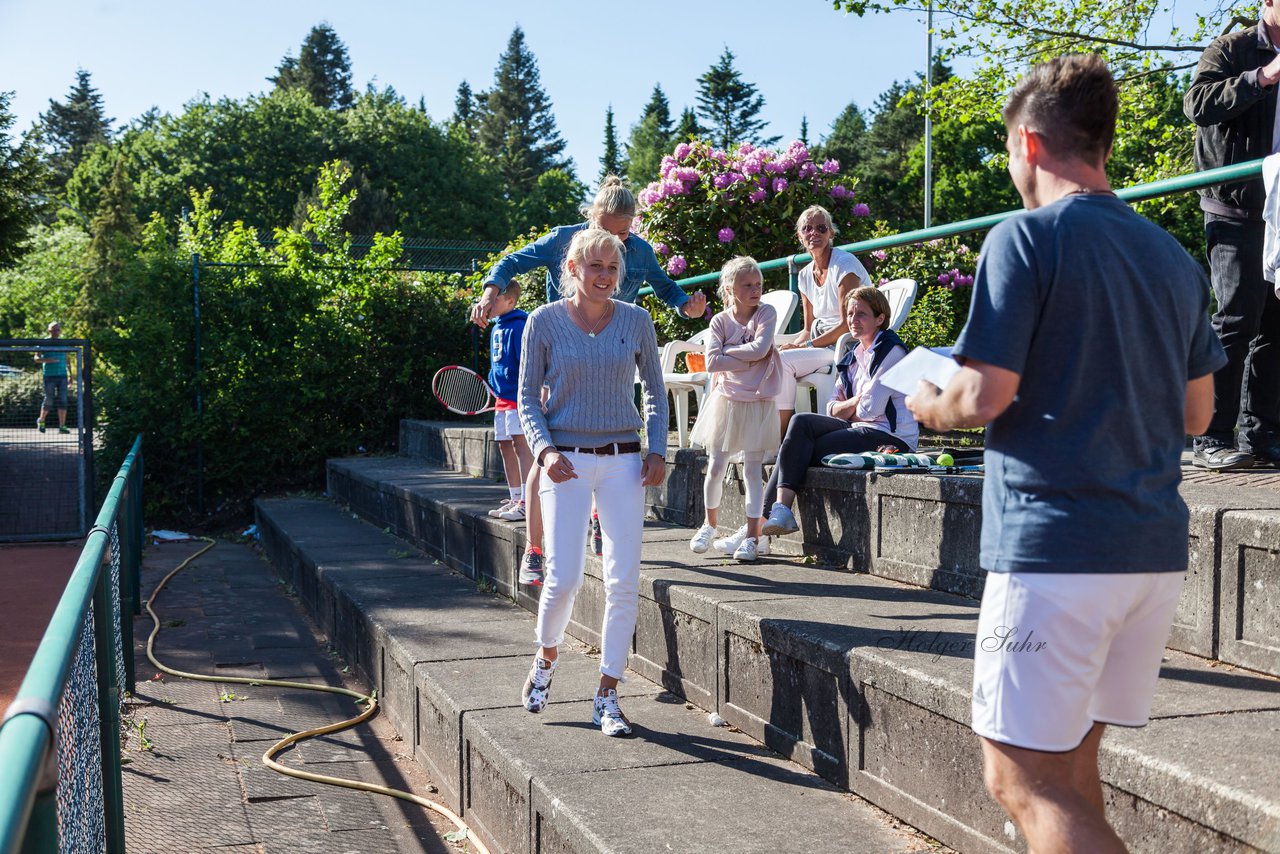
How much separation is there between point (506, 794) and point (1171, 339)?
2.58m

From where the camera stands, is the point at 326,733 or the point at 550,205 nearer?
the point at 326,733

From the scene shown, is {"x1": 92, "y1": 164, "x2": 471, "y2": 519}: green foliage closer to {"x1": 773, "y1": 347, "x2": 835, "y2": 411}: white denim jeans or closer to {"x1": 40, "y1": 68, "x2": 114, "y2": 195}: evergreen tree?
{"x1": 773, "y1": 347, "x2": 835, "y2": 411}: white denim jeans

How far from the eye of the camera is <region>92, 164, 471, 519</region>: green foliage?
12883 mm

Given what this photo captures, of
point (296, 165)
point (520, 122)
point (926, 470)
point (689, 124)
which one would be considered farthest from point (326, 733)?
point (520, 122)

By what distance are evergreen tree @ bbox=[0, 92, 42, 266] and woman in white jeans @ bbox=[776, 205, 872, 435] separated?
75.5ft

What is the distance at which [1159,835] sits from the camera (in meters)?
2.34

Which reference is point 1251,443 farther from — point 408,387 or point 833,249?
point 408,387

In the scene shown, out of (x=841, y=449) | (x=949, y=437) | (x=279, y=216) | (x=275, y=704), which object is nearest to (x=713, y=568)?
(x=841, y=449)

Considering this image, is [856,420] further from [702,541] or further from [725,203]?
[725,203]

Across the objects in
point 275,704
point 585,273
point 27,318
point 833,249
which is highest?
point 27,318

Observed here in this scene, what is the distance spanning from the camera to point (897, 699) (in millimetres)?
3156

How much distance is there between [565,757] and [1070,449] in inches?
88.6

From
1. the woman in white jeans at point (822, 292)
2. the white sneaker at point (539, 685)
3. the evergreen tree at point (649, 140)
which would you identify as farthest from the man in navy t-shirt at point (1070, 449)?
the evergreen tree at point (649, 140)

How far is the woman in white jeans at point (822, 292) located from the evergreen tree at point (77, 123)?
298ft
